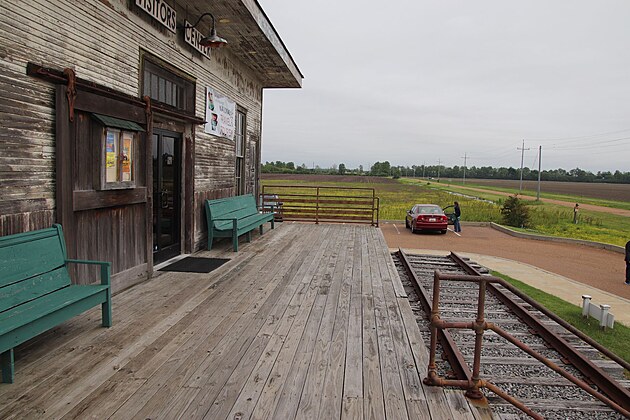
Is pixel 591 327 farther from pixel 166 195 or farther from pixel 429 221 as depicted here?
pixel 429 221

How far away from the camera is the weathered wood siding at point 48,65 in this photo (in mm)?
3441

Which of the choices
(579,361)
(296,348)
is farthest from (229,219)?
(579,361)

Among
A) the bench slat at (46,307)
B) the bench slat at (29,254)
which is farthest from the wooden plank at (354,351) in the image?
the bench slat at (29,254)

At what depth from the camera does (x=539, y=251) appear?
14352 mm

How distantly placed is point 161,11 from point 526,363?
241 inches

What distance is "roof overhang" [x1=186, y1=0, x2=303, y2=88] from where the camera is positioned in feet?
21.5

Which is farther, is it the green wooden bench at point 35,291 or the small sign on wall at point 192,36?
the small sign on wall at point 192,36

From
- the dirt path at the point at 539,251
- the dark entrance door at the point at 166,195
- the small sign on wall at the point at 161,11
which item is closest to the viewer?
the small sign on wall at the point at 161,11

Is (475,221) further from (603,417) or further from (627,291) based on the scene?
(603,417)

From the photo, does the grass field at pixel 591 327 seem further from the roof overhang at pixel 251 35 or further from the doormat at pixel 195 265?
the roof overhang at pixel 251 35

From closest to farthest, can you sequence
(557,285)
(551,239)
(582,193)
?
(557,285)
(551,239)
(582,193)

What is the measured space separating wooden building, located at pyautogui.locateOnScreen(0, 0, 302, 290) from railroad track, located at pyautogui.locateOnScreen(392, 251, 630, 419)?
11.4 ft

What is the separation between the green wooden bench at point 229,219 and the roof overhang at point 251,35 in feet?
9.87

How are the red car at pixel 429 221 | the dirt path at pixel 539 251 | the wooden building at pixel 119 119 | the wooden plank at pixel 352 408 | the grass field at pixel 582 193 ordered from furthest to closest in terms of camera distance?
the grass field at pixel 582 193 < the red car at pixel 429 221 < the dirt path at pixel 539 251 < the wooden building at pixel 119 119 < the wooden plank at pixel 352 408
